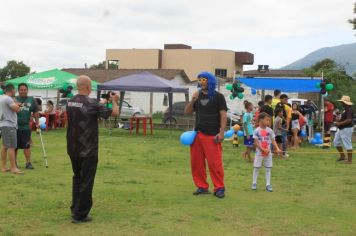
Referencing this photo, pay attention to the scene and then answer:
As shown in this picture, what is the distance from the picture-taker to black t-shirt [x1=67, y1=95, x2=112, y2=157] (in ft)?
19.8

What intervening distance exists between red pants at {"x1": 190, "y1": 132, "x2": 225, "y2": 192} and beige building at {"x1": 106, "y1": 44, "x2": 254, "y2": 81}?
4216 centimetres

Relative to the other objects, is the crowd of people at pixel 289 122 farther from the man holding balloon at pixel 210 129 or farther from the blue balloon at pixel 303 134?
the man holding balloon at pixel 210 129

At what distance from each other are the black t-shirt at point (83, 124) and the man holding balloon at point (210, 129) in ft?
6.63

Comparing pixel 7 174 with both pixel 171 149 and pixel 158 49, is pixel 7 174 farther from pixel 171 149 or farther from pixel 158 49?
pixel 158 49

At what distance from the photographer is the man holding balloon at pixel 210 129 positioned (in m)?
7.64

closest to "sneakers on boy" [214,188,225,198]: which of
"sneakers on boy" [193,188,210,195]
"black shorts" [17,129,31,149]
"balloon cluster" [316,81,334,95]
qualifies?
"sneakers on boy" [193,188,210,195]

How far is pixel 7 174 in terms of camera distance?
30.7ft

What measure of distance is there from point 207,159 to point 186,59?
145ft

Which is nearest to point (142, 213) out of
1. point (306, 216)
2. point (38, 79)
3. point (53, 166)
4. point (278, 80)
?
point (306, 216)

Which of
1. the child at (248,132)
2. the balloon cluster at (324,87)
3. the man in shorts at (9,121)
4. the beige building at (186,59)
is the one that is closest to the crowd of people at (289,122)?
the child at (248,132)

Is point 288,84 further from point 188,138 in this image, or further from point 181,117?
point 188,138

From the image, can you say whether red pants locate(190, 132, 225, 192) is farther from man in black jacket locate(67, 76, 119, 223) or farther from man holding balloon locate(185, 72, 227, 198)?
man in black jacket locate(67, 76, 119, 223)

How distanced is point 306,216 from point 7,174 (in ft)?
18.3

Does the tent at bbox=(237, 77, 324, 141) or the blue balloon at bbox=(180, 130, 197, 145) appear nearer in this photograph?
the blue balloon at bbox=(180, 130, 197, 145)
